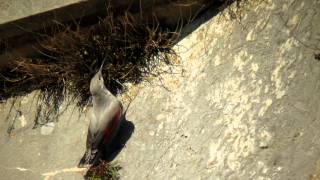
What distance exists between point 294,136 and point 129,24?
4.42ft

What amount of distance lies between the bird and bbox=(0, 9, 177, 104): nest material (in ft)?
0.79

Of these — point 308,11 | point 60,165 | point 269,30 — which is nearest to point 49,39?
point 60,165

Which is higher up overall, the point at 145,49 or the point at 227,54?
the point at 227,54

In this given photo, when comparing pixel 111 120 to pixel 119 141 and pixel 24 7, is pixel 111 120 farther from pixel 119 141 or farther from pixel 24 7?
pixel 24 7

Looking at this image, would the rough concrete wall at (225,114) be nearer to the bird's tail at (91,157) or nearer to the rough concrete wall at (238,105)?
the rough concrete wall at (238,105)

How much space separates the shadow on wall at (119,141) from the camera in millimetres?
3519

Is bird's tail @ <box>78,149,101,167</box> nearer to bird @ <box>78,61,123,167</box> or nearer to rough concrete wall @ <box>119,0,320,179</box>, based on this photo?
bird @ <box>78,61,123,167</box>

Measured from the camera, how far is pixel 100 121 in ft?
11.2

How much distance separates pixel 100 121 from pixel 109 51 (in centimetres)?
58

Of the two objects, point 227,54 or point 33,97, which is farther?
point 33,97

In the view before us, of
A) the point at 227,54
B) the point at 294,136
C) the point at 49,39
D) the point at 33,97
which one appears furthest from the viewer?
the point at 33,97

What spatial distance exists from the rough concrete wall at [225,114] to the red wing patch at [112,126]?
0.16 meters

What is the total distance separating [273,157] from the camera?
2977 mm

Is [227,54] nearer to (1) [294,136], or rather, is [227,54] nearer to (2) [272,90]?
(2) [272,90]
